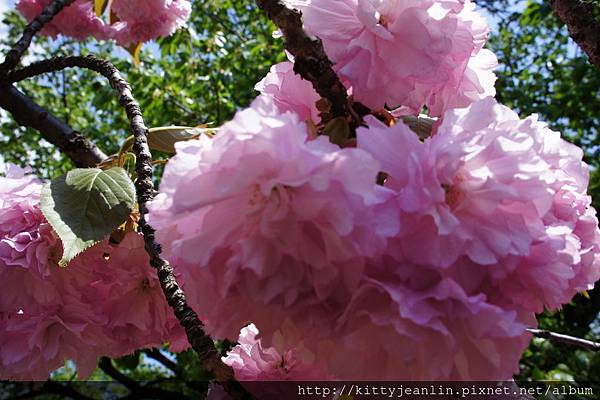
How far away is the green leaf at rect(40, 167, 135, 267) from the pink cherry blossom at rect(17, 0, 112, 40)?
1.85 m

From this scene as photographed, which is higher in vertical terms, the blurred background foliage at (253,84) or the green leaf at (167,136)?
the green leaf at (167,136)

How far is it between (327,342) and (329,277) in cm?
8

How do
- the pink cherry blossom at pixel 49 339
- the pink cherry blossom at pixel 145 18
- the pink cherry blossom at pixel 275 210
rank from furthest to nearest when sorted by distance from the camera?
the pink cherry blossom at pixel 145 18 < the pink cherry blossom at pixel 49 339 < the pink cherry blossom at pixel 275 210

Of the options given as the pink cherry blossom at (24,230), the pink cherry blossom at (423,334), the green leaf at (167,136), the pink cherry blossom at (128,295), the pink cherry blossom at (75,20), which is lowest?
the pink cherry blossom at (75,20)


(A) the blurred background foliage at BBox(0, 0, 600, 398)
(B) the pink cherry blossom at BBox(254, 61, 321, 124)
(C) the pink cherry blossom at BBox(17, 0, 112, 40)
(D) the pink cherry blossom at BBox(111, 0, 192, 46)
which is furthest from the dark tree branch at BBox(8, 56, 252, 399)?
(A) the blurred background foliage at BBox(0, 0, 600, 398)

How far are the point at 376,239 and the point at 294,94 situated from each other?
0.28 meters

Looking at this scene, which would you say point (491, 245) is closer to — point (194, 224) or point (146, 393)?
point (194, 224)

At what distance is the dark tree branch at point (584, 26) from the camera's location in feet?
3.01

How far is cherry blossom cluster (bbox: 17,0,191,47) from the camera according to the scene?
2.15m

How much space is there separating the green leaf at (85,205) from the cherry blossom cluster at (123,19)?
1.45 meters

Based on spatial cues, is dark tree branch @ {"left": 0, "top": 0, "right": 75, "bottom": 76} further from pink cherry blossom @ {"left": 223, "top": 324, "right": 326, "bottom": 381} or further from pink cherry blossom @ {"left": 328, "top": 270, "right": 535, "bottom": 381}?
pink cherry blossom @ {"left": 328, "top": 270, "right": 535, "bottom": 381}

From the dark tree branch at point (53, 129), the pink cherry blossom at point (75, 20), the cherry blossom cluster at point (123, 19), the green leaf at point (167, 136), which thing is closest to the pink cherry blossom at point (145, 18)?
the cherry blossom cluster at point (123, 19)

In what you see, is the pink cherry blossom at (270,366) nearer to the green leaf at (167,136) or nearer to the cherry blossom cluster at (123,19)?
the green leaf at (167,136)

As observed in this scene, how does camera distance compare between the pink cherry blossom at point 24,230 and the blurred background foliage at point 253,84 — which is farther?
the blurred background foliage at point 253,84
